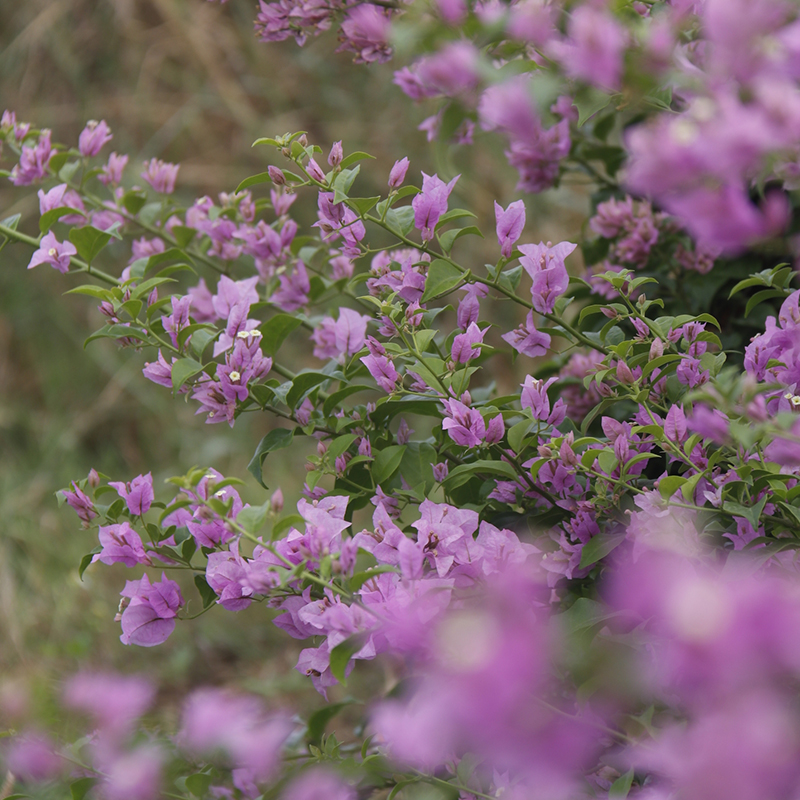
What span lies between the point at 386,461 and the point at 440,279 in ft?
0.42

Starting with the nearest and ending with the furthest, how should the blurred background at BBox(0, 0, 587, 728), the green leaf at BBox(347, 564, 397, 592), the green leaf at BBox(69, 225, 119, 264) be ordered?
1. the green leaf at BBox(347, 564, 397, 592)
2. the green leaf at BBox(69, 225, 119, 264)
3. the blurred background at BBox(0, 0, 587, 728)

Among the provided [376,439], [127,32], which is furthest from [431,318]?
[127,32]

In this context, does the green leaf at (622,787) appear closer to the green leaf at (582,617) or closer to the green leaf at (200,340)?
the green leaf at (582,617)

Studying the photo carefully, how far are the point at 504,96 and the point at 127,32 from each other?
251 cm

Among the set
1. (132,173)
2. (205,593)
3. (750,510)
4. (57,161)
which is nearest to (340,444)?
(205,593)

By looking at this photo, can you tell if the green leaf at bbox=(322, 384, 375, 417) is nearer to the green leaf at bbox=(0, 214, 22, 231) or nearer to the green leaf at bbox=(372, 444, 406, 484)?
the green leaf at bbox=(372, 444, 406, 484)

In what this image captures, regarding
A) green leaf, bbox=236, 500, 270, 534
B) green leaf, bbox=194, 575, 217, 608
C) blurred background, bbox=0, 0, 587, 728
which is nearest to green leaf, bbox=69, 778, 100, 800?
green leaf, bbox=194, 575, 217, 608

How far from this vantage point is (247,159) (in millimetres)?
2369

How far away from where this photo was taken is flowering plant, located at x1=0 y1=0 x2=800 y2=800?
0.73 feet

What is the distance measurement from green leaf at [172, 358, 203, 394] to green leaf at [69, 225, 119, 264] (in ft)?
0.45

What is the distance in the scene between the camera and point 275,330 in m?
0.57

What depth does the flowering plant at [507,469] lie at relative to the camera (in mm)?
221

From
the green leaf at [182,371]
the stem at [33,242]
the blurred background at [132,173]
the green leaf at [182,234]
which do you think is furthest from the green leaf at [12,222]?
the blurred background at [132,173]

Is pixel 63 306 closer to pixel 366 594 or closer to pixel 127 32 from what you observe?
pixel 127 32
